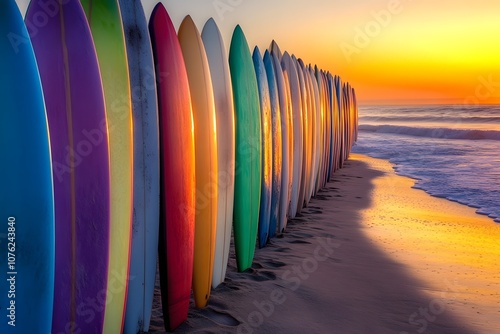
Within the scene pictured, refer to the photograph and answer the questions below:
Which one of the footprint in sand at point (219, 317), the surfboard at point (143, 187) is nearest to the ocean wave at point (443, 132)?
the footprint in sand at point (219, 317)

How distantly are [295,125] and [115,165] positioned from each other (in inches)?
101

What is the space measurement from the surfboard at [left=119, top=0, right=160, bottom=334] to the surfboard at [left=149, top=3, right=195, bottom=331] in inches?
1.7

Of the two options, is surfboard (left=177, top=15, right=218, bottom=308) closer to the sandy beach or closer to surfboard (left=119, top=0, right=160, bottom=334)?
the sandy beach

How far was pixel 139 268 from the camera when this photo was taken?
2.04m

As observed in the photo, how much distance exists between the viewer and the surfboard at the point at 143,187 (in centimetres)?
203

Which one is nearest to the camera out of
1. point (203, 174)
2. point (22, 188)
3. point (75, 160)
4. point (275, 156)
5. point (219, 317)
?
point (22, 188)

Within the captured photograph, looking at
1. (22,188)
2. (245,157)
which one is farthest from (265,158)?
(22,188)

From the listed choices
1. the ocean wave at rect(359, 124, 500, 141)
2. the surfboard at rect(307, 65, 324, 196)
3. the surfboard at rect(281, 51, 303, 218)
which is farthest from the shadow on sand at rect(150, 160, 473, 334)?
the ocean wave at rect(359, 124, 500, 141)

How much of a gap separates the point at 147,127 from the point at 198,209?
21.6 inches

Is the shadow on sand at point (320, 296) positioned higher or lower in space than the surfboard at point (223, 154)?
lower

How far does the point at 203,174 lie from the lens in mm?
2369

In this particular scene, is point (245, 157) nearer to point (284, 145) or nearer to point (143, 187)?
point (284, 145)

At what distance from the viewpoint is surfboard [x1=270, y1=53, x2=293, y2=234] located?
3.73 m

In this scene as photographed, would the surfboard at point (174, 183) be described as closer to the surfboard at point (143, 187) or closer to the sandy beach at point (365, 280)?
the surfboard at point (143, 187)
